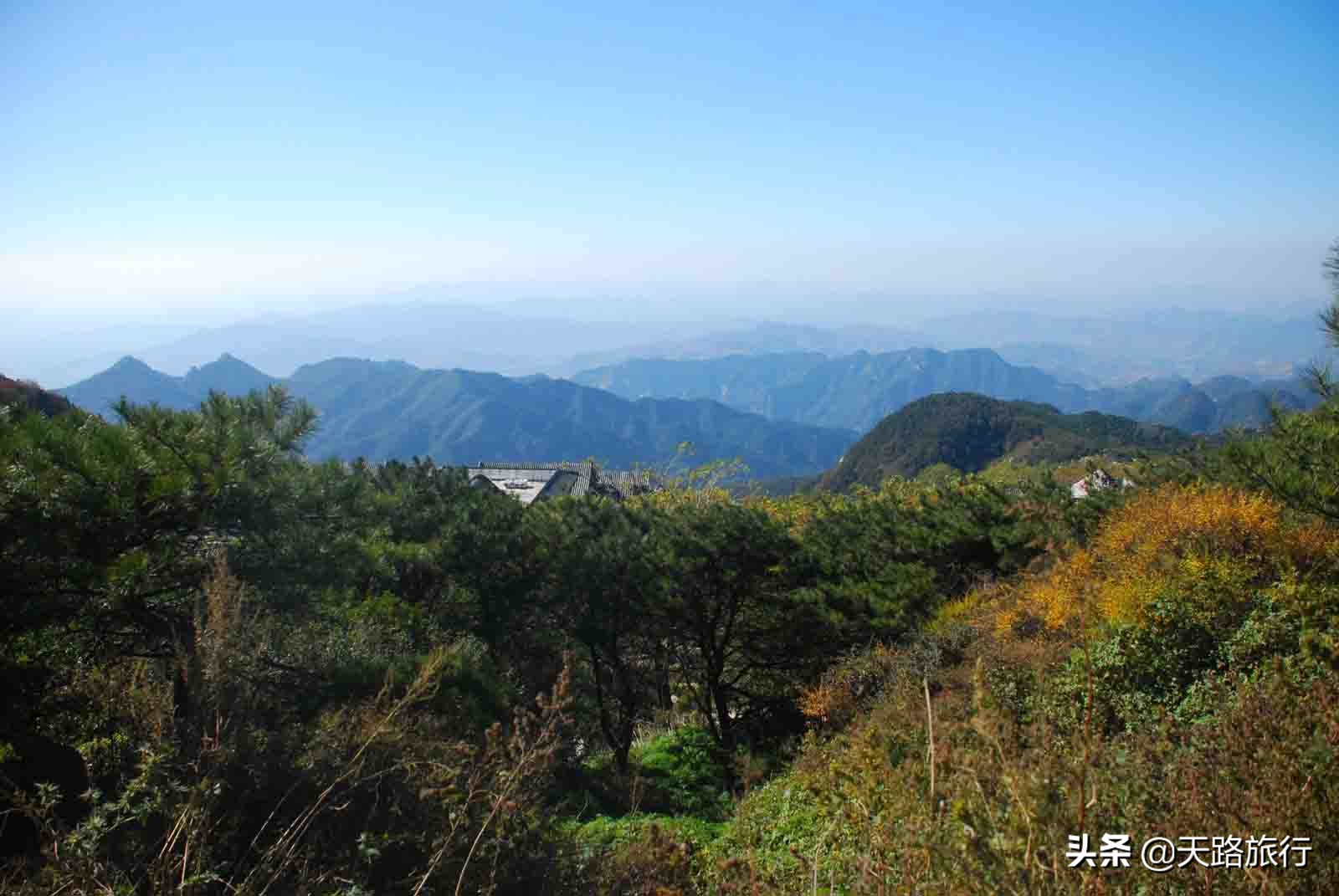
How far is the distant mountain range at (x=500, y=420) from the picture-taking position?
410 feet

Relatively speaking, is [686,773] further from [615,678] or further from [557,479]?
[557,479]

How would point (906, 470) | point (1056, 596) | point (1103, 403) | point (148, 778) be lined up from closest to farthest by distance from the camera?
point (148, 778) → point (1056, 596) → point (906, 470) → point (1103, 403)

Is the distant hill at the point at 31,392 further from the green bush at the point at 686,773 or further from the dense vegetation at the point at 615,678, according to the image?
the green bush at the point at 686,773

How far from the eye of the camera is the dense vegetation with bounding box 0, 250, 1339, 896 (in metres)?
2.38

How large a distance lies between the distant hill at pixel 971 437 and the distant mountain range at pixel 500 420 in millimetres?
51683

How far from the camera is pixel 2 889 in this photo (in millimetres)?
2518

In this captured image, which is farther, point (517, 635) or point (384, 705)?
point (517, 635)

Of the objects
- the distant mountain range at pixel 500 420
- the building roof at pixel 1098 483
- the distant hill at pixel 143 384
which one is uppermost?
the distant hill at pixel 143 384

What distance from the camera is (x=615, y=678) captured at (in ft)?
36.6

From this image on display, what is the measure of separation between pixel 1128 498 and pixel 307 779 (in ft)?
36.5

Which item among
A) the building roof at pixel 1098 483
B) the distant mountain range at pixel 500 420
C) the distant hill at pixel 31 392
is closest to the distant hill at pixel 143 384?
the distant mountain range at pixel 500 420

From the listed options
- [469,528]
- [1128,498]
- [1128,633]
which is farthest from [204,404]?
[1128,498]

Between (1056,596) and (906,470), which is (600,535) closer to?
(1056,596)

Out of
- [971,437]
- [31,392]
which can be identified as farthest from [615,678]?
[971,437]
